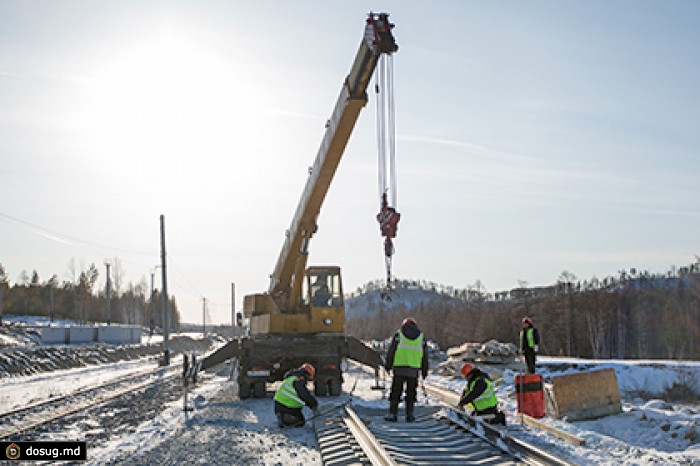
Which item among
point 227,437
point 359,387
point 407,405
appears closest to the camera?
point 227,437

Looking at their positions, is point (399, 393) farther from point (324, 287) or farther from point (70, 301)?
point (70, 301)

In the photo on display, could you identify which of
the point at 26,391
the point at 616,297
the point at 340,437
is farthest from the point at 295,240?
the point at 616,297

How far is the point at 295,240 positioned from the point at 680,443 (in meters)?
10.6

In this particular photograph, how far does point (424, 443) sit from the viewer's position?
9.77 metres

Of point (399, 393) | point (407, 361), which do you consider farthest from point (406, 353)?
point (399, 393)

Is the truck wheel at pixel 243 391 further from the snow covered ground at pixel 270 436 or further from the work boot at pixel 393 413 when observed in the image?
the work boot at pixel 393 413

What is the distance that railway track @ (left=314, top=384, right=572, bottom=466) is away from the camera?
8.32m

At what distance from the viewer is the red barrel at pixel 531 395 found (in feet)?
40.9

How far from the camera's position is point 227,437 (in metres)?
11.4

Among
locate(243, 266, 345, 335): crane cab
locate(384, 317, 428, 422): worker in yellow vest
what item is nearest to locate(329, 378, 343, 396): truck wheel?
locate(243, 266, 345, 335): crane cab

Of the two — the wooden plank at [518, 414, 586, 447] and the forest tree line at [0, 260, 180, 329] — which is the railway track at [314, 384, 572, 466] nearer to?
the wooden plank at [518, 414, 586, 447]

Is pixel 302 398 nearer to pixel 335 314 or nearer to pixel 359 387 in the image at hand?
pixel 335 314

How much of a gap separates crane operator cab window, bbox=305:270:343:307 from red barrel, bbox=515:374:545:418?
726 cm

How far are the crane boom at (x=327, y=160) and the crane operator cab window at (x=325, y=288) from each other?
15.8 inches
